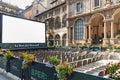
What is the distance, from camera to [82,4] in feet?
102

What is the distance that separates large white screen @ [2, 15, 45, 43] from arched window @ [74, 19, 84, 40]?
1087 centimetres

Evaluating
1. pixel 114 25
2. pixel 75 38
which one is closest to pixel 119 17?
pixel 114 25

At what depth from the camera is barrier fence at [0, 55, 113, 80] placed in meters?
4.48

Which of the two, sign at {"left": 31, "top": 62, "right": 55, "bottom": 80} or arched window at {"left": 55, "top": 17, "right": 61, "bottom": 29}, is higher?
arched window at {"left": 55, "top": 17, "right": 61, "bottom": 29}

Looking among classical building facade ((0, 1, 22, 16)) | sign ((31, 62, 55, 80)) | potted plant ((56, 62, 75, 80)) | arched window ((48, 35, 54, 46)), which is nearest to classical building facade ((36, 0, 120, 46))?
arched window ((48, 35, 54, 46))

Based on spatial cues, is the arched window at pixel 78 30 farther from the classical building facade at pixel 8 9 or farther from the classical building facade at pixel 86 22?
the classical building facade at pixel 8 9

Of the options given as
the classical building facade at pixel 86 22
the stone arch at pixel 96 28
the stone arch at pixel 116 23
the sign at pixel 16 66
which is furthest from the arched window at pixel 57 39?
the sign at pixel 16 66

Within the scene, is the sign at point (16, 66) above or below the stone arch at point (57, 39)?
below

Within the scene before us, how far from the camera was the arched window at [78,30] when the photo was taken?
31.7 meters

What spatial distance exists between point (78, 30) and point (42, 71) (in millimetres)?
27276

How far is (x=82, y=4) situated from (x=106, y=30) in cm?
732

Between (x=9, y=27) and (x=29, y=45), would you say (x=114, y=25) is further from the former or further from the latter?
(x=9, y=27)

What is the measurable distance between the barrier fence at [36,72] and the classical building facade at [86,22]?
777 inches

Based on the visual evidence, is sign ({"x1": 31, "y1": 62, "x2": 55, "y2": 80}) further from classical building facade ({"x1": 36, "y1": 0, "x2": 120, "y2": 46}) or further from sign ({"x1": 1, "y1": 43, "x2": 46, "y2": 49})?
classical building facade ({"x1": 36, "y1": 0, "x2": 120, "y2": 46})
